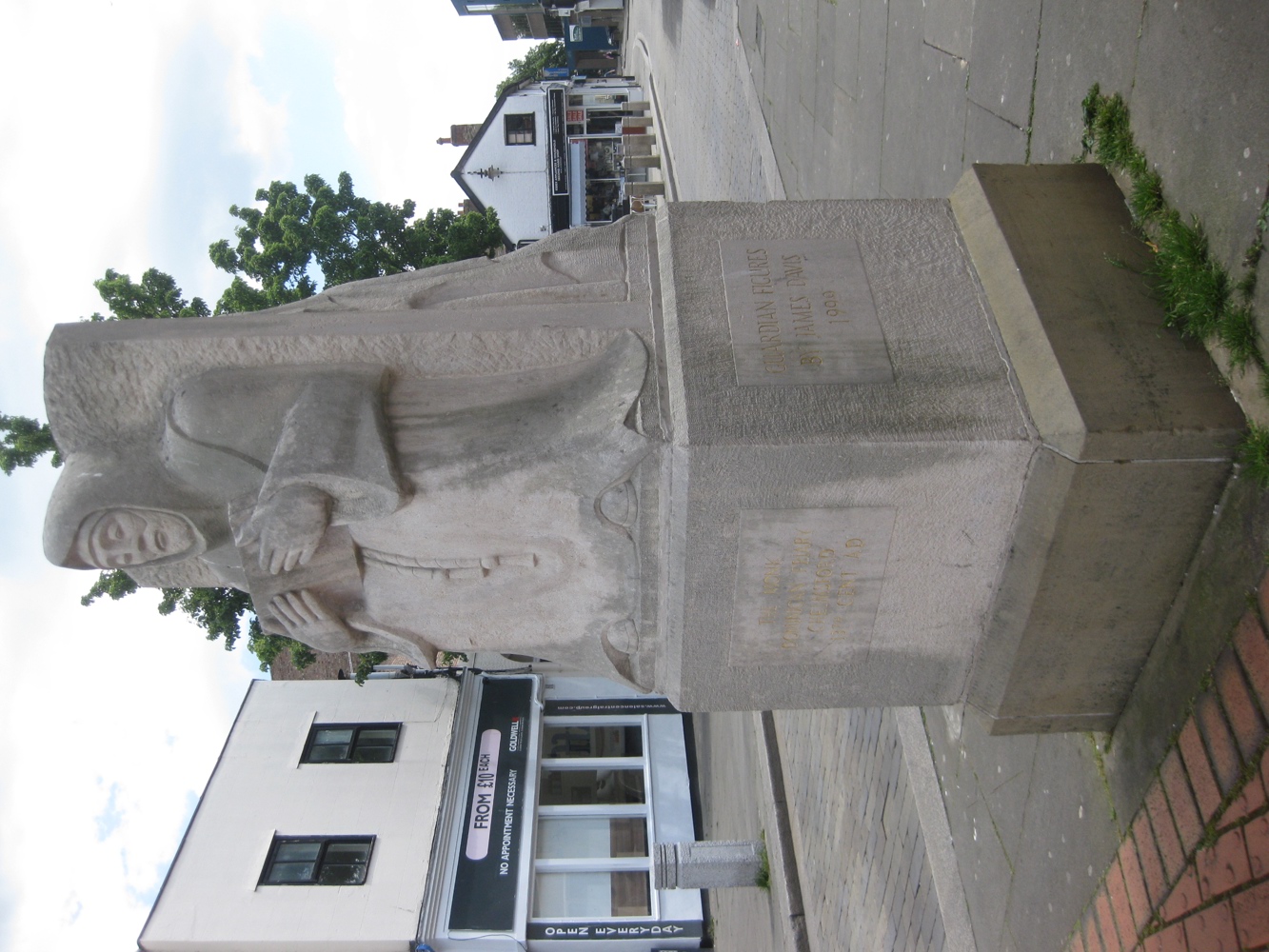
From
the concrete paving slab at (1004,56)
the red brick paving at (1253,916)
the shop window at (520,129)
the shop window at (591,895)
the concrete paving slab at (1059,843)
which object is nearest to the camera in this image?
the red brick paving at (1253,916)

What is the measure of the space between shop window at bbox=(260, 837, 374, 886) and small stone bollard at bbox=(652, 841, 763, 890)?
18.3 feet

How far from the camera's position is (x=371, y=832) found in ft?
42.0

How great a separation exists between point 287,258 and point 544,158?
46.5ft

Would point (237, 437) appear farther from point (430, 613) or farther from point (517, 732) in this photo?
point (517, 732)

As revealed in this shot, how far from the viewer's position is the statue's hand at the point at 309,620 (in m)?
3.01

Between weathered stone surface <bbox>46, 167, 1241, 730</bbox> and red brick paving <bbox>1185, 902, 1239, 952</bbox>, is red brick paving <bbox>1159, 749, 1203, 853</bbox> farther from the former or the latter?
weathered stone surface <bbox>46, 167, 1241, 730</bbox>

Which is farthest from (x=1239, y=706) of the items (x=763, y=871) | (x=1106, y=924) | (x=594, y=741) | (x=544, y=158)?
(x=544, y=158)

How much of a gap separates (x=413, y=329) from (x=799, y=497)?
4.34 ft

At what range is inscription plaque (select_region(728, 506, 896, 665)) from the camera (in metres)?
2.64

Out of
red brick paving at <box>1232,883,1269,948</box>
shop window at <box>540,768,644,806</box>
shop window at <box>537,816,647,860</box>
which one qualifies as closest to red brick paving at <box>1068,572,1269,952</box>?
red brick paving at <box>1232,883,1269,948</box>

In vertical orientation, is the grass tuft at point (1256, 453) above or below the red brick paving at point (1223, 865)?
above

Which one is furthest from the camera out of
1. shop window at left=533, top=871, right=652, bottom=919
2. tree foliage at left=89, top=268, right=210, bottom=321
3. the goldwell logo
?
the goldwell logo

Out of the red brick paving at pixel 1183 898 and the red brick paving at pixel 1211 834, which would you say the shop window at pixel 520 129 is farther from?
the red brick paving at pixel 1183 898

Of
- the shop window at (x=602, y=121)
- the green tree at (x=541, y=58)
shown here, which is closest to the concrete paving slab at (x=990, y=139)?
the shop window at (x=602, y=121)
